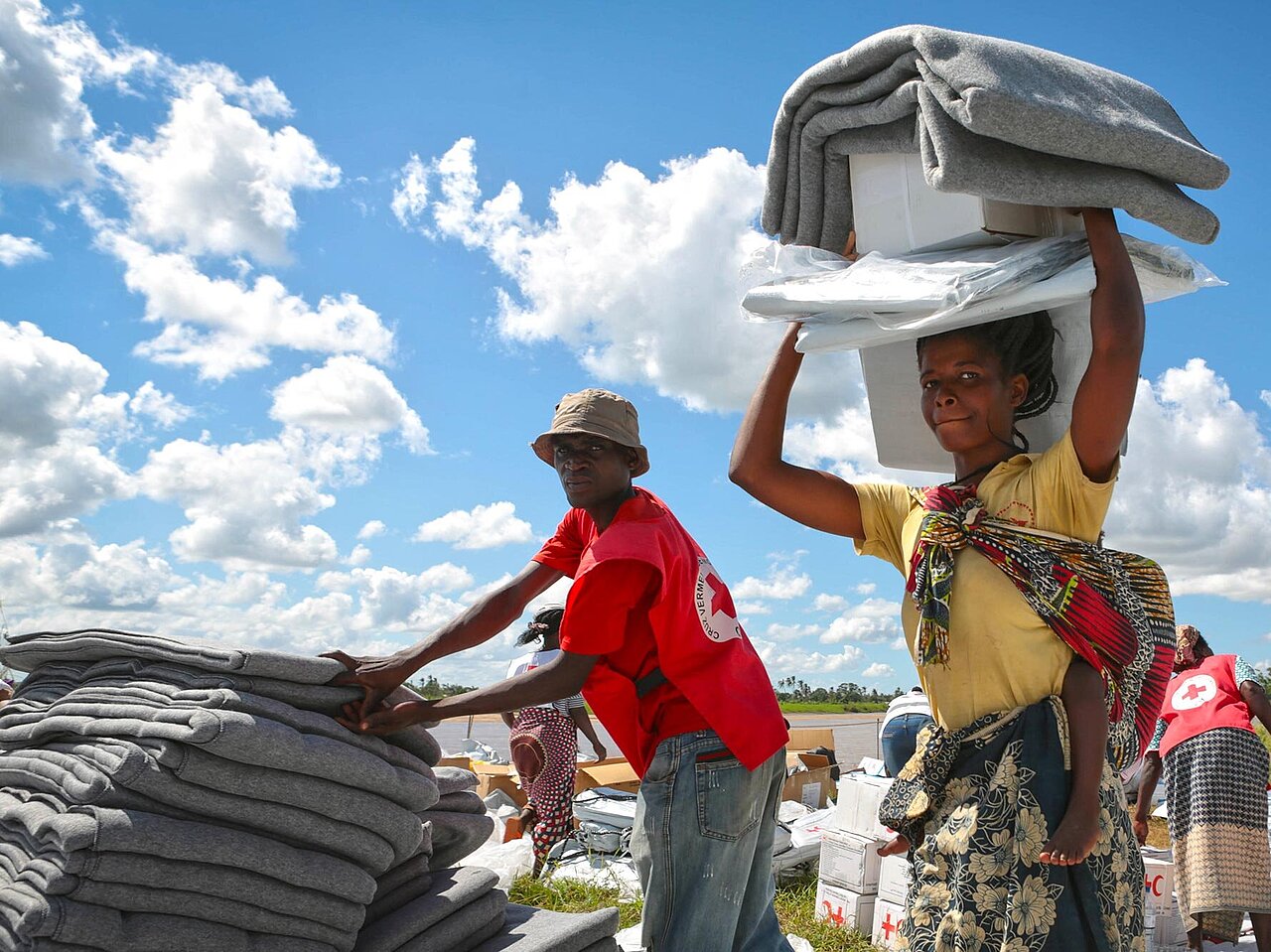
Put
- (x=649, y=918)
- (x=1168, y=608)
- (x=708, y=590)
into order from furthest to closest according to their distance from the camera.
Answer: (x=708, y=590), (x=649, y=918), (x=1168, y=608)

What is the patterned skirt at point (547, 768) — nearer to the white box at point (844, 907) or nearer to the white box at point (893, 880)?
the white box at point (844, 907)

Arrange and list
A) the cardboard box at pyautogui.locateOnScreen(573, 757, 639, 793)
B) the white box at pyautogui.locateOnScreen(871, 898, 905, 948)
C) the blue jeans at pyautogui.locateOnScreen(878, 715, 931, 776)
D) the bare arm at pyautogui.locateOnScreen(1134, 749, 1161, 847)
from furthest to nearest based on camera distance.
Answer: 1. the cardboard box at pyautogui.locateOnScreen(573, 757, 639, 793)
2. the bare arm at pyautogui.locateOnScreen(1134, 749, 1161, 847)
3. the white box at pyautogui.locateOnScreen(871, 898, 905, 948)
4. the blue jeans at pyautogui.locateOnScreen(878, 715, 931, 776)

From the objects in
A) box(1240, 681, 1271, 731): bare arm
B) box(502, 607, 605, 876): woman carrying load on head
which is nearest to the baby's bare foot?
box(502, 607, 605, 876): woman carrying load on head

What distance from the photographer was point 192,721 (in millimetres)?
2035

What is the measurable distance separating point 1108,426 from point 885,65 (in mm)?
897

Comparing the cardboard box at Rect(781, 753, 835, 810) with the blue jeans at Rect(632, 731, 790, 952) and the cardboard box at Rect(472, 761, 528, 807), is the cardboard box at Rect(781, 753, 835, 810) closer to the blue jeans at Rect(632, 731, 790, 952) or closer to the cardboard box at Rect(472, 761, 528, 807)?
the cardboard box at Rect(472, 761, 528, 807)

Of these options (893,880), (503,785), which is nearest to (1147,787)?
(893,880)

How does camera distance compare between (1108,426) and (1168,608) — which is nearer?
(1108,426)

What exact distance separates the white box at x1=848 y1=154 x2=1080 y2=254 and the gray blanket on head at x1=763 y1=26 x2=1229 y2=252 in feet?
0.23

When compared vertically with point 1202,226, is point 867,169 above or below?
above

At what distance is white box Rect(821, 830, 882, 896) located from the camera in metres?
5.24

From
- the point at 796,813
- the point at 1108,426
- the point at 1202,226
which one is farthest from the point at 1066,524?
the point at 796,813

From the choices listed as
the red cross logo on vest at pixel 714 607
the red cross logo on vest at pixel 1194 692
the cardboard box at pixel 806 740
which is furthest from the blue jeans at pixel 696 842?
the cardboard box at pixel 806 740

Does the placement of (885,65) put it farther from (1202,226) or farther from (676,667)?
(676,667)
